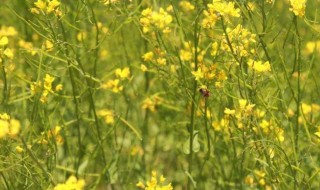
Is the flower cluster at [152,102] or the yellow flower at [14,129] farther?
the flower cluster at [152,102]

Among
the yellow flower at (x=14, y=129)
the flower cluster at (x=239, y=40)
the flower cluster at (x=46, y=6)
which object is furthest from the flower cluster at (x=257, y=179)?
the yellow flower at (x=14, y=129)

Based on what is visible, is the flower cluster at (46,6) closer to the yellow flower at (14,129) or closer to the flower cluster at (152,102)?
the yellow flower at (14,129)

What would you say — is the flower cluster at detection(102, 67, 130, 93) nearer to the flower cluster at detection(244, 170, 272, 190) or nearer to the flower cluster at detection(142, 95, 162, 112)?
the flower cluster at detection(142, 95, 162, 112)

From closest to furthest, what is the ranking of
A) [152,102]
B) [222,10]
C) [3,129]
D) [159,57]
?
[3,129]
[222,10]
[159,57]
[152,102]

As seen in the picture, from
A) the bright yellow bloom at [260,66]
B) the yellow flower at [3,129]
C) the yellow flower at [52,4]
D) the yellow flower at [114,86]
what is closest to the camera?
the yellow flower at [3,129]

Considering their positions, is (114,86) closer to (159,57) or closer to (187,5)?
(159,57)

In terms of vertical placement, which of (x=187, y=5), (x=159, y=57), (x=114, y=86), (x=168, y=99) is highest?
(x=187, y=5)

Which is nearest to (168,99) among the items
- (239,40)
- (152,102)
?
(152,102)

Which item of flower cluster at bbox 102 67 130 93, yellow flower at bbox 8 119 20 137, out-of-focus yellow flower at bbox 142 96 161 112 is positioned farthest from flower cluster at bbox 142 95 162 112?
yellow flower at bbox 8 119 20 137

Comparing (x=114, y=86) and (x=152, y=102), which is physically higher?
(x=114, y=86)

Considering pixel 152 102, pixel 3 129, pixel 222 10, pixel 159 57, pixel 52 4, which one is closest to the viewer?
pixel 3 129

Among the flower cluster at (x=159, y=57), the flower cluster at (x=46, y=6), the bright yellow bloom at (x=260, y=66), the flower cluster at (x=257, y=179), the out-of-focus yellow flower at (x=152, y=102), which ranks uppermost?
the flower cluster at (x=46, y=6)

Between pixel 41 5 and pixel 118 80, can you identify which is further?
pixel 118 80
